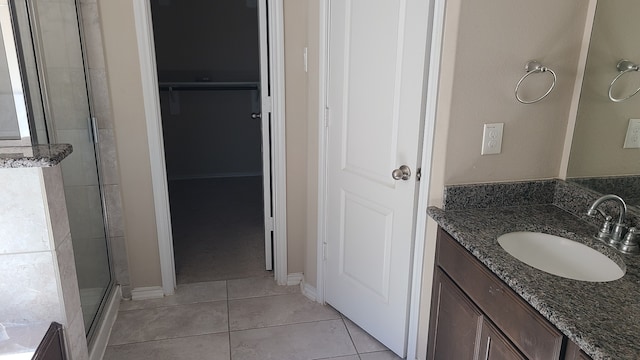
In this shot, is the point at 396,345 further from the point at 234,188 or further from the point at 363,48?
the point at 234,188

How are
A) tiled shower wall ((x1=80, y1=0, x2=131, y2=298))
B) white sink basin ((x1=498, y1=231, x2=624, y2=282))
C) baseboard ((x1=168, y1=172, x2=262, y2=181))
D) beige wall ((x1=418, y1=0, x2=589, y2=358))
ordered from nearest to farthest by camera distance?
white sink basin ((x1=498, y1=231, x2=624, y2=282)), beige wall ((x1=418, y1=0, x2=589, y2=358)), tiled shower wall ((x1=80, y1=0, x2=131, y2=298)), baseboard ((x1=168, y1=172, x2=262, y2=181))

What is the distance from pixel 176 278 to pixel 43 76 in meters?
1.57

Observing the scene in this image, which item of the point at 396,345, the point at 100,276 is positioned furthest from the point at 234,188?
the point at 396,345

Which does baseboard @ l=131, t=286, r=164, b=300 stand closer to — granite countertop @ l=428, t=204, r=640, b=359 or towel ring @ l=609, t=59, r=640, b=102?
granite countertop @ l=428, t=204, r=640, b=359

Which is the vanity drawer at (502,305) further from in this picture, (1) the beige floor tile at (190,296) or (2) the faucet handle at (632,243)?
(1) the beige floor tile at (190,296)

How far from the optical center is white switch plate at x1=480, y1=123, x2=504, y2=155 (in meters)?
1.72

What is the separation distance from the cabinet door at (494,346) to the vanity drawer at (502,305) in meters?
0.02

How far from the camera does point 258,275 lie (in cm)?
297

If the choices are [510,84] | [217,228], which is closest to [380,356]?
[510,84]

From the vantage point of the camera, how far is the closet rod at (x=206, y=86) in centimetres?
457

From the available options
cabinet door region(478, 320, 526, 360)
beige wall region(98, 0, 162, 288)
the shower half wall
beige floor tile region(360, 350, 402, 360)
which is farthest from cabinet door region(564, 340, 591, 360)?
beige wall region(98, 0, 162, 288)

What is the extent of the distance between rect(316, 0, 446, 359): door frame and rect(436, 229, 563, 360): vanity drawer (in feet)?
0.66

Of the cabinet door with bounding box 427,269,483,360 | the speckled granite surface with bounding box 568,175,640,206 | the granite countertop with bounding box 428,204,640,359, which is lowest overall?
the cabinet door with bounding box 427,269,483,360

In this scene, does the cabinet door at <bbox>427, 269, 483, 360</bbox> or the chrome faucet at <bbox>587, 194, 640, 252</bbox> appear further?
the cabinet door at <bbox>427, 269, 483, 360</bbox>
